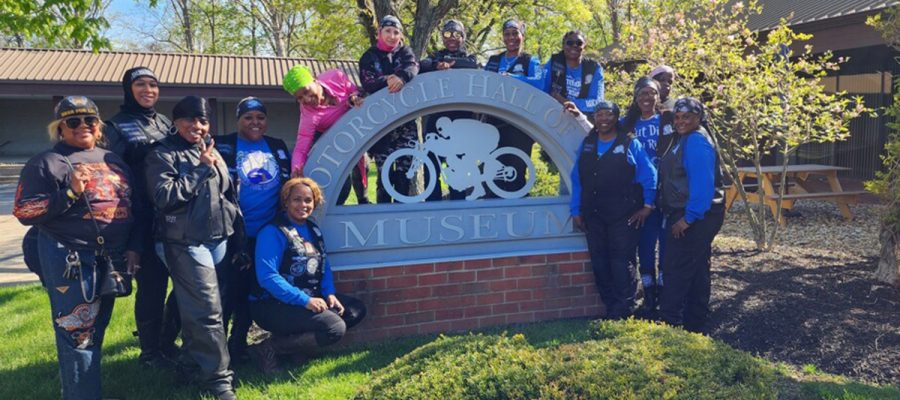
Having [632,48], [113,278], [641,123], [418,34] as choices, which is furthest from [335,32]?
[113,278]

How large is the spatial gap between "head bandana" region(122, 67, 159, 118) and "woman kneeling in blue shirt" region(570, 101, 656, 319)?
2.70 m

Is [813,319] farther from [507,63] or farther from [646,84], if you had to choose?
[507,63]

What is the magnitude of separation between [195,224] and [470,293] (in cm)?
194

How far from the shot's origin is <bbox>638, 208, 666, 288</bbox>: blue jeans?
14.8ft

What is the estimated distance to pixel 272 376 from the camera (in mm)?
3672

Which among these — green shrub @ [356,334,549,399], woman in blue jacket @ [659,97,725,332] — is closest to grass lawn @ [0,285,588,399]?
woman in blue jacket @ [659,97,725,332]

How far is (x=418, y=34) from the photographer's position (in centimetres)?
820

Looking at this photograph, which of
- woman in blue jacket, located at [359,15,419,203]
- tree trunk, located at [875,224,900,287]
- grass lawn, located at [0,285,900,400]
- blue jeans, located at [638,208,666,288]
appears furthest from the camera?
tree trunk, located at [875,224,900,287]

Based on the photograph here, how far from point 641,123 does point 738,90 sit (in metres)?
2.09

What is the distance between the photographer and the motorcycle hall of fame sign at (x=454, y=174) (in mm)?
4062

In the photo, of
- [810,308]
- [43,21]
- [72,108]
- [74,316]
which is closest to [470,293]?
[74,316]

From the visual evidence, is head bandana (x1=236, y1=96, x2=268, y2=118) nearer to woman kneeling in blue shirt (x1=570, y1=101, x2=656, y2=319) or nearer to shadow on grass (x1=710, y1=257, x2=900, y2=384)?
woman kneeling in blue shirt (x1=570, y1=101, x2=656, y2=319)

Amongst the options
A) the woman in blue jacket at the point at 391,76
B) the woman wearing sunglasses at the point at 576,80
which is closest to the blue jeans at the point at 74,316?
the woman in blue jacket at the point at 391,76

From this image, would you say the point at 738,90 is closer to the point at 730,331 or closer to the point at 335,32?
the point at 730,331
